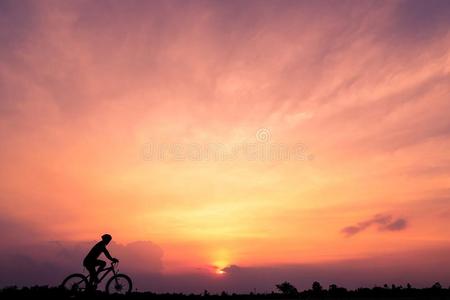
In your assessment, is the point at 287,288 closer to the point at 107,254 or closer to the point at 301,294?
the point at 301,294

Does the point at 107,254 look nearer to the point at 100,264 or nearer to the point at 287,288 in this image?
the point at 100,264

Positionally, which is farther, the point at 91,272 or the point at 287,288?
the point at 287,288

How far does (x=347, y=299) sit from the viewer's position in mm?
26344

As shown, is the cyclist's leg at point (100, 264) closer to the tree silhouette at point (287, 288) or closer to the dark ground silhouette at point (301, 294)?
the dark ground silhouette at point (301, 294)

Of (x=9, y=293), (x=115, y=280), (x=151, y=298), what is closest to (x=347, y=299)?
(x=151, y=298)

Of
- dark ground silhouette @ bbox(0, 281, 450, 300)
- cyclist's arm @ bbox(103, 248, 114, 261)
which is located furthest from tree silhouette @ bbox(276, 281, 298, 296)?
cyclist's arm @ bbox(103, 248, 114, 261)

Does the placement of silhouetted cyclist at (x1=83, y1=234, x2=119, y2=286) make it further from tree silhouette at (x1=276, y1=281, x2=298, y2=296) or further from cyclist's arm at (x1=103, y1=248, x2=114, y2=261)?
tree silhouette at (x1=276, y1=281, x2=298, y2=296)

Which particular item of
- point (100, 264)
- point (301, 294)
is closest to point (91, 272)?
point (100, 264)

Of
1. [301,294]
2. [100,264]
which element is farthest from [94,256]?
[301,294]

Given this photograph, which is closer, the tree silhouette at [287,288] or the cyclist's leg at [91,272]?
the cyclist's leg at [91,272]

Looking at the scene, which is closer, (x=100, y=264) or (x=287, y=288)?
(x=100, y=264)

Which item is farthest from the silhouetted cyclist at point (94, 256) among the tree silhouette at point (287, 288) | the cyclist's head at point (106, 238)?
the tree silhouette at point (287, 288)

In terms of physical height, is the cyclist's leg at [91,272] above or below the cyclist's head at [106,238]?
below

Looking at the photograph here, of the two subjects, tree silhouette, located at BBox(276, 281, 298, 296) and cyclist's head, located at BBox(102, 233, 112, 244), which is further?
tree silhouette, located at BBox(276, 281, 298, 296)
